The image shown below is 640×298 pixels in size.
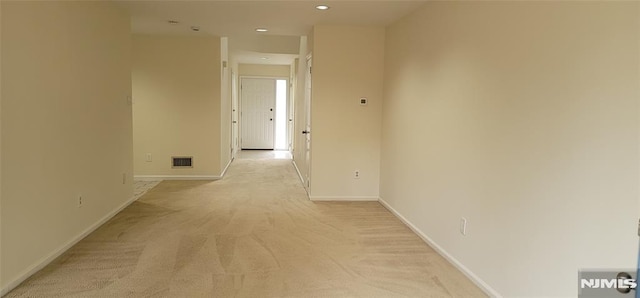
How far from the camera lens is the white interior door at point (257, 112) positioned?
10859mm

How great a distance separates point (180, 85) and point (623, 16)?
577 cm

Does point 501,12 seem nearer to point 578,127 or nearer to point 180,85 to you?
point 578,127

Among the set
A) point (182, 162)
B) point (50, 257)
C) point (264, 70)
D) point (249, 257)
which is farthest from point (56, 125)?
point (264, 70)

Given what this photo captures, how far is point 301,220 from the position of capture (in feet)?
13.7

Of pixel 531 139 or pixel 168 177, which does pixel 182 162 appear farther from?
pixel 531 139

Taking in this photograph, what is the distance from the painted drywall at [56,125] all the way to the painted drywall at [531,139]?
9.71ft

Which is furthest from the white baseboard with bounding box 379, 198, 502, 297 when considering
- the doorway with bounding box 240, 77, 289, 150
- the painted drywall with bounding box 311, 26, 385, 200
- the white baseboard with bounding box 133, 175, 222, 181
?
the doorway with bounding box 240, 77, 289, 150

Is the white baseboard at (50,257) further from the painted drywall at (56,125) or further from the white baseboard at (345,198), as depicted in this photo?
the white baseboard at (345,198)

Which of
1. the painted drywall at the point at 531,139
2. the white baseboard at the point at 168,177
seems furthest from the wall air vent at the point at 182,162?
the painted drywall at the point at 531,139

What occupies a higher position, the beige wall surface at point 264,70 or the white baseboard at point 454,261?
the beige wall surface at point 264,70

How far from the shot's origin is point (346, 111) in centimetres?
507

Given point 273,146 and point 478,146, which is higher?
point 478,146

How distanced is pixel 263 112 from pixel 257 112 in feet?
0.53

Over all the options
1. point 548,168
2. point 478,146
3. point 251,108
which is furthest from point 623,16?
point 251,108
